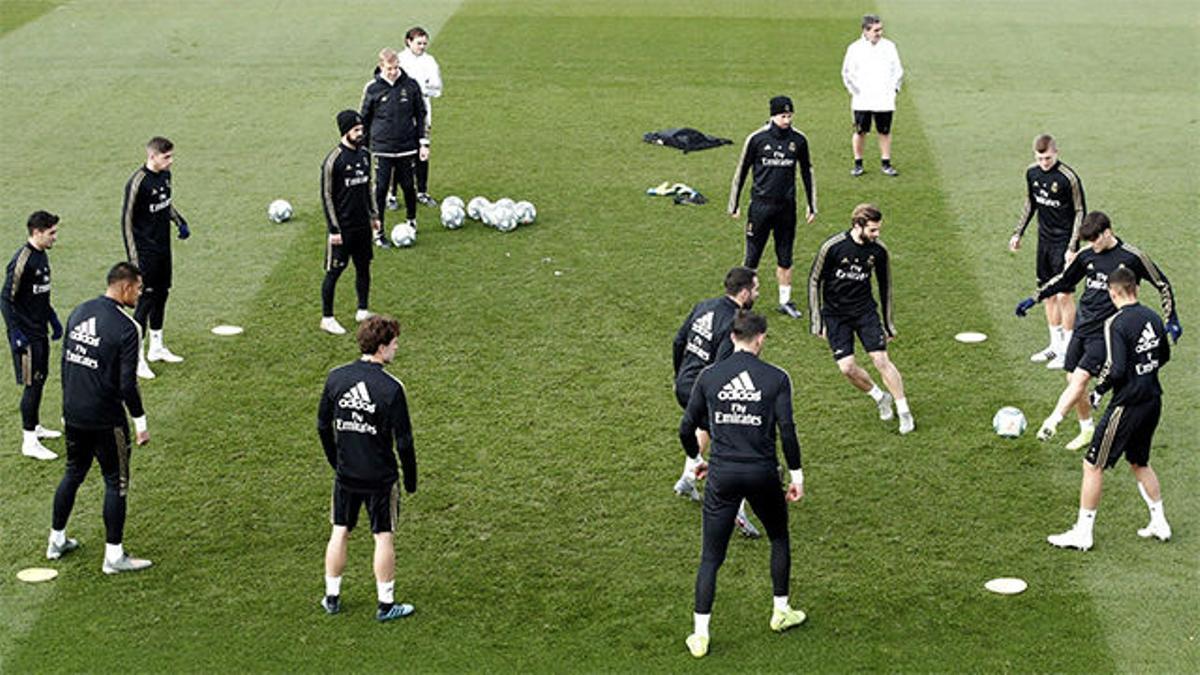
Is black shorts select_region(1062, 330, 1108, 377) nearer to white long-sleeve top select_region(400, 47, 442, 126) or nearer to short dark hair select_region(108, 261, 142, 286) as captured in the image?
short dark hair select_region(108, 261, 142, 286)

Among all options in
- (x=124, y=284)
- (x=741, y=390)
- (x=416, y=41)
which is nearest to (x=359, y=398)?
(x=124, y=284)

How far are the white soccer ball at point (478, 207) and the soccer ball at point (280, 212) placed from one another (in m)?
2.48

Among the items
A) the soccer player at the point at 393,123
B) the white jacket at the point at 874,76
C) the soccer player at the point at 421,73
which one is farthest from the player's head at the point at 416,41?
the white jacket at the point at 874,76

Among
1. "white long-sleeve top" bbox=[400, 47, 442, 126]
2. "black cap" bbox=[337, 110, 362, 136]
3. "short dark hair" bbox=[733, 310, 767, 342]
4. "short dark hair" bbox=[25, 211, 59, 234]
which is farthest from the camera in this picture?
"white long-sleeve top" bbox=[400, 47, 442, 126]

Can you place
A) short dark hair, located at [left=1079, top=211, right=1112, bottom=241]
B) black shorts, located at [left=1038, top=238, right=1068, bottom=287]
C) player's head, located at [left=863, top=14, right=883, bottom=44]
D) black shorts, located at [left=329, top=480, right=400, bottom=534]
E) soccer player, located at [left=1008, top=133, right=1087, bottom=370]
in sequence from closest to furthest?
black shorts, located at [left=329, top=480, right=400, bottom=534]
short dark hair, located at [left=1079, top=211, right=1112, bottom=241]
soccer player, located at [left=1008, top=133, right=1087, bottom=370]
black shorts, located at [left=1038, top=238, right=1068, bottom=287]
player's head, located at [left=863, top=14, right=883, bottom=44]

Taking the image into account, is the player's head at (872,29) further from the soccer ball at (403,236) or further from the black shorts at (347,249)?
the black shorts at (347,249)

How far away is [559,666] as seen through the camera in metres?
11.7

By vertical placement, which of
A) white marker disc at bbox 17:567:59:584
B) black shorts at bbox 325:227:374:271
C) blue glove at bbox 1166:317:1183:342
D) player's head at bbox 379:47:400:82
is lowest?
white marker disc at bbox 17:567:59:584

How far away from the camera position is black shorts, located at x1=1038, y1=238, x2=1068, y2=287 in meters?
17.9

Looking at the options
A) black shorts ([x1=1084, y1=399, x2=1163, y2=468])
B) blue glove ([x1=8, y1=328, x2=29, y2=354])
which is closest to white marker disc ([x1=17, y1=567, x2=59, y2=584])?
blue glove ([x1=8, y1=328, x2=29, y2=354])

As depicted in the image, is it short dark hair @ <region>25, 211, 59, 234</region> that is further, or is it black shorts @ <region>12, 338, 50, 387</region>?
black shorts @ <region>12, 338, 50, 387</region>

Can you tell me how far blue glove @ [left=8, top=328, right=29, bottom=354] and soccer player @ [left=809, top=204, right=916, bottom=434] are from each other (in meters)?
7.20

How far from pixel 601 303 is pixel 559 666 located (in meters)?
8.36

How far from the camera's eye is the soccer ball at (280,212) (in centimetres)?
2280
